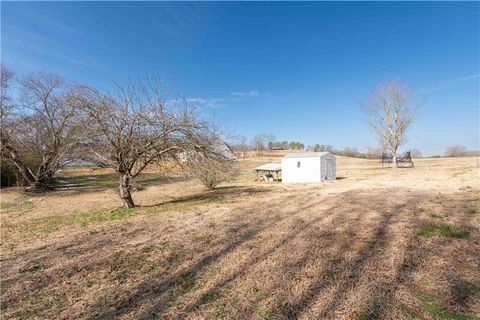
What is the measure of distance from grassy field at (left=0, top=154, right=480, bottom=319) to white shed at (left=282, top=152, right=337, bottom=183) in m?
11.7

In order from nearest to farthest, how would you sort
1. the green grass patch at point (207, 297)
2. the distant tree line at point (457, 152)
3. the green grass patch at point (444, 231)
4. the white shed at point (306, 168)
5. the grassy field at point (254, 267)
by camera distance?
the grassy field at point (254, 267) → the green grass patch at point (207, 297) → the green grass patch at point (444, 231) → the white shed at point (306, 168) → the distant tree line at point (457, 152)

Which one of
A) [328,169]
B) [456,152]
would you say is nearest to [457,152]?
[456,152]

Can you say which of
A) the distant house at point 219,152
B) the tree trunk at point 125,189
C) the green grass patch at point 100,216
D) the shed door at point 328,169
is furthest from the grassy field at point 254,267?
the shed door at point 328,169

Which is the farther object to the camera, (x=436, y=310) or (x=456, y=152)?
(x=456, y=152)

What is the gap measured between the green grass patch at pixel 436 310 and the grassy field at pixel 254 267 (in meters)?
0.01

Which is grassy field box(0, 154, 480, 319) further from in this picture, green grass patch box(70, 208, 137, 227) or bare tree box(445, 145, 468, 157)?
bare tree box(445, 145, 468, 157)

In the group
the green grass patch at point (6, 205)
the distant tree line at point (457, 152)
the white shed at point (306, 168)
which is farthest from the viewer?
the distant tree line at point (457, 152)

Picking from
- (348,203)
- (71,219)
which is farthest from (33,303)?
(348,203)

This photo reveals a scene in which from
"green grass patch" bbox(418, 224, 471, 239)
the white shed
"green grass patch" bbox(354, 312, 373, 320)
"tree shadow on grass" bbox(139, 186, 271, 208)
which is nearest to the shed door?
the white shed

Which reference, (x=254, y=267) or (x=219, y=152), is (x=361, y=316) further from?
(x=219, y=152)

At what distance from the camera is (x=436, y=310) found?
270 centimetres

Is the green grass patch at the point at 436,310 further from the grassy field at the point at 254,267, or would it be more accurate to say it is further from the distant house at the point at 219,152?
the distant house at the point at 219,152

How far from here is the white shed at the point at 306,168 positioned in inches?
754

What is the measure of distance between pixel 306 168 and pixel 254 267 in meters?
16.2
